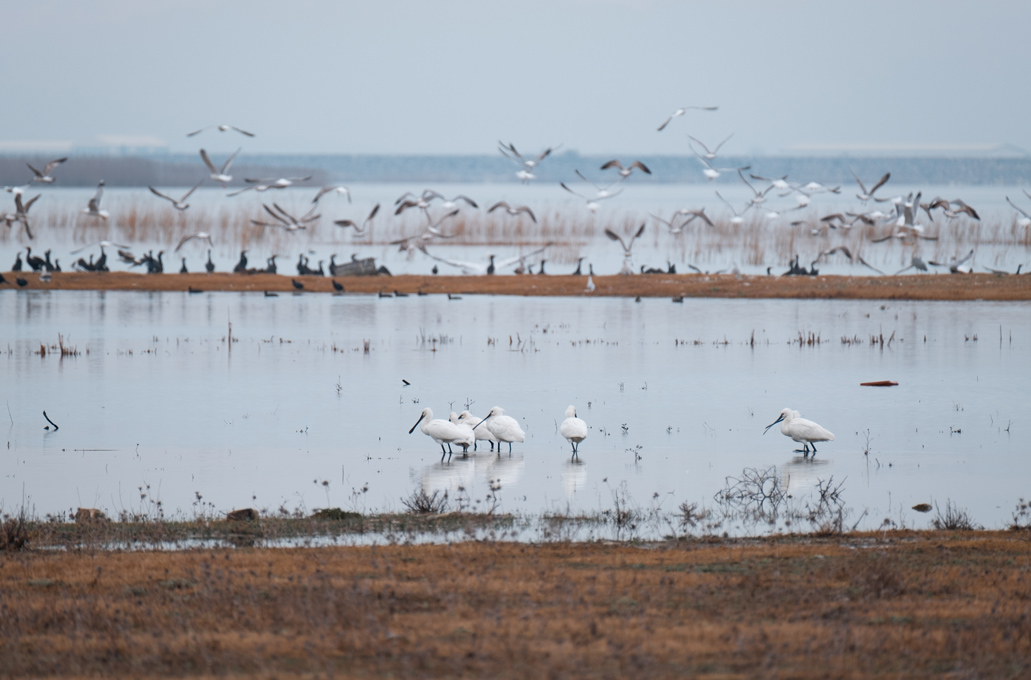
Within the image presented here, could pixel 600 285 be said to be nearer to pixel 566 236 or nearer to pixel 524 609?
pixel 566 236

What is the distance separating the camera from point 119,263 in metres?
56.2

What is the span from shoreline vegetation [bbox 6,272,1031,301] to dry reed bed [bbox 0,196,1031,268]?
11.1 metres

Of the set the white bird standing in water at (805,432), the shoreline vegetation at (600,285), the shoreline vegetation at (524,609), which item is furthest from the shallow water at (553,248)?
the shoreline vegetation at (524,609)

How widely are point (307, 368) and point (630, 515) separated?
47.9 feet

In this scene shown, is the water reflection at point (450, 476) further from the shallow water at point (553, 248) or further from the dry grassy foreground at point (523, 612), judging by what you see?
the shallow water at point (553, 248)

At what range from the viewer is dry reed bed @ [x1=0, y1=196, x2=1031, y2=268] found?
61344 mm

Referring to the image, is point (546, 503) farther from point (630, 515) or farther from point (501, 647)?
point (501, 647)

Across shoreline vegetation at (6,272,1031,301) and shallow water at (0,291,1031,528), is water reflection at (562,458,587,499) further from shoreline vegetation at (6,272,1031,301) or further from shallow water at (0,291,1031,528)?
shoreline vegetation at (6,272,1031,301)

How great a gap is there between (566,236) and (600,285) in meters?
31.4

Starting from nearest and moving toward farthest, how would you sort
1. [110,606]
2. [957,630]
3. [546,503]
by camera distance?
[957,630]
[110,606]
[546,503]

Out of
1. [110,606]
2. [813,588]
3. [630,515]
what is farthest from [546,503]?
[110,606]

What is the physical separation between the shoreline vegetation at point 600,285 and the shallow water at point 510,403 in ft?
11.0

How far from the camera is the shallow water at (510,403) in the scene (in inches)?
563

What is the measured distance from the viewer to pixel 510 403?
20.9 meters
